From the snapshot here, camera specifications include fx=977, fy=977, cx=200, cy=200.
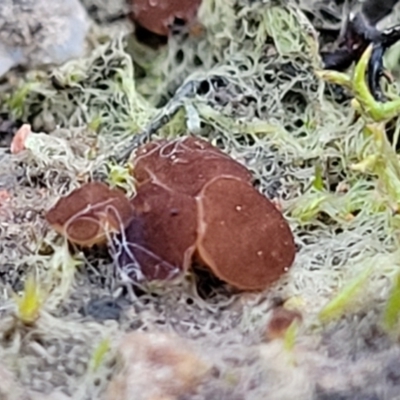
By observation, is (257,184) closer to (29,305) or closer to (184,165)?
(184,165)

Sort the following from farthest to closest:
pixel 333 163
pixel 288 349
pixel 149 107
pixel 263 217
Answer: pixel 149 107 < pixel 333 163 < pixel 263 217 < pixel 288 349

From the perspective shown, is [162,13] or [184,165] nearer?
[184,165]

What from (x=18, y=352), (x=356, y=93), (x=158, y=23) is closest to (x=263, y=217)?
(x=356, y=93)

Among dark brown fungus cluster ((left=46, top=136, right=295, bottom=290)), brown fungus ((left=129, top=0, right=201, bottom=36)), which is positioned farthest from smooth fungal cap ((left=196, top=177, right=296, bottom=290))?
brown fungus ((left=129, top=0, right=201, bottom=36))

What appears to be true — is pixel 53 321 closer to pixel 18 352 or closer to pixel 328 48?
pixel 18 352

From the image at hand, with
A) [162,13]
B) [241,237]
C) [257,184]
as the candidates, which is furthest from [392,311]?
[162,13]

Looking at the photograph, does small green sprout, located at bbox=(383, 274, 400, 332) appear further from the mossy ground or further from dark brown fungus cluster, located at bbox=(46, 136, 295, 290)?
dark brown fungus cluster, located at bbox=(46, 136, 295, 290)
